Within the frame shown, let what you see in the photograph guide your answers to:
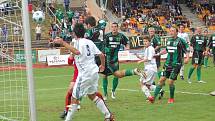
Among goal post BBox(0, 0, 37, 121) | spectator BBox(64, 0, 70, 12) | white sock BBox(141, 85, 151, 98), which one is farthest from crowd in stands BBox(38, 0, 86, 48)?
white sock BBox(141, 85, 151, 98)

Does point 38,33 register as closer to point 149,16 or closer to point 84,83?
point 149,16

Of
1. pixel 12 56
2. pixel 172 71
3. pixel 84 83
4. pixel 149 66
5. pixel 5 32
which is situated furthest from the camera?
pixel 12 56

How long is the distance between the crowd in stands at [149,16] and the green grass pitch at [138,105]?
24463 millimetres

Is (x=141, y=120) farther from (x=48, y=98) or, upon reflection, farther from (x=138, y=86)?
(x=138, y=86)

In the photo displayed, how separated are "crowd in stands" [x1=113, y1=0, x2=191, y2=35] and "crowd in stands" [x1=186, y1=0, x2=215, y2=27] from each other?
1755mm

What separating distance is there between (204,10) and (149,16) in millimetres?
8162

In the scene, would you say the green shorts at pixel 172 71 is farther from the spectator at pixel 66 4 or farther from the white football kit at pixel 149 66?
the spectator at pixel 66 4

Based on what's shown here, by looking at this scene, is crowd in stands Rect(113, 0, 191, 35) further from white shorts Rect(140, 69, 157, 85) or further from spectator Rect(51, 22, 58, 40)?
white shorts Rect(140, 69, 157, 85)

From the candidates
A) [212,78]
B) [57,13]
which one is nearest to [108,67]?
[212,78]

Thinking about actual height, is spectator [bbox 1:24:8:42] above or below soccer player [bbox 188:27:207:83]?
above

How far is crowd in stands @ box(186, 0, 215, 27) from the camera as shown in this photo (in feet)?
167

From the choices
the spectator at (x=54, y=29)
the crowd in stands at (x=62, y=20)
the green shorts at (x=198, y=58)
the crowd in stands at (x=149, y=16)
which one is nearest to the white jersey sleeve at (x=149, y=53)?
the green shorts at (x=198, y=58)

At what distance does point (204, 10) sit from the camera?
54.0 m

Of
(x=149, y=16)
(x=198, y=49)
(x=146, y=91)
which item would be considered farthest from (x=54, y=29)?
(x=146, y=91)
